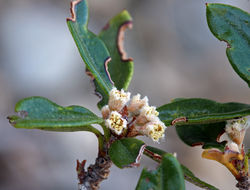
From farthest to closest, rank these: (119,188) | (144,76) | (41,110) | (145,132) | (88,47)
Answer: (144,76), (119,188), (88,47), (145,132), (41,110)

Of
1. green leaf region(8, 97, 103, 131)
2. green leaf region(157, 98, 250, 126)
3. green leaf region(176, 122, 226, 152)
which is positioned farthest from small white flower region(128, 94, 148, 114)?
green leaf region(176, 122, 226, 152)

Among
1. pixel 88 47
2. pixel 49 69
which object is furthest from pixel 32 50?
pixel 88 47

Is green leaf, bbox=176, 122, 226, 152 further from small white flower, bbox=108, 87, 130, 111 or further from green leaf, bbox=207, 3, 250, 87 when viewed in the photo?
small white flower, bbox=108, 87, 130, 111

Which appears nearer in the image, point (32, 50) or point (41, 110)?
point (41, 110)

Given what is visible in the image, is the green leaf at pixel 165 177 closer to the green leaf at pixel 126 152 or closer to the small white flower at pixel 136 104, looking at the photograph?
the green leaf at pixel 126 152

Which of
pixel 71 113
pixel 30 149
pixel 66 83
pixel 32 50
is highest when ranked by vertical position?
pixel 32 50

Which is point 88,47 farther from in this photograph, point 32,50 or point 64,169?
point 32,50

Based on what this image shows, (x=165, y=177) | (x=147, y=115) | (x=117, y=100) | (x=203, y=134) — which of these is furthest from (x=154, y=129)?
(x=203, y=134)
